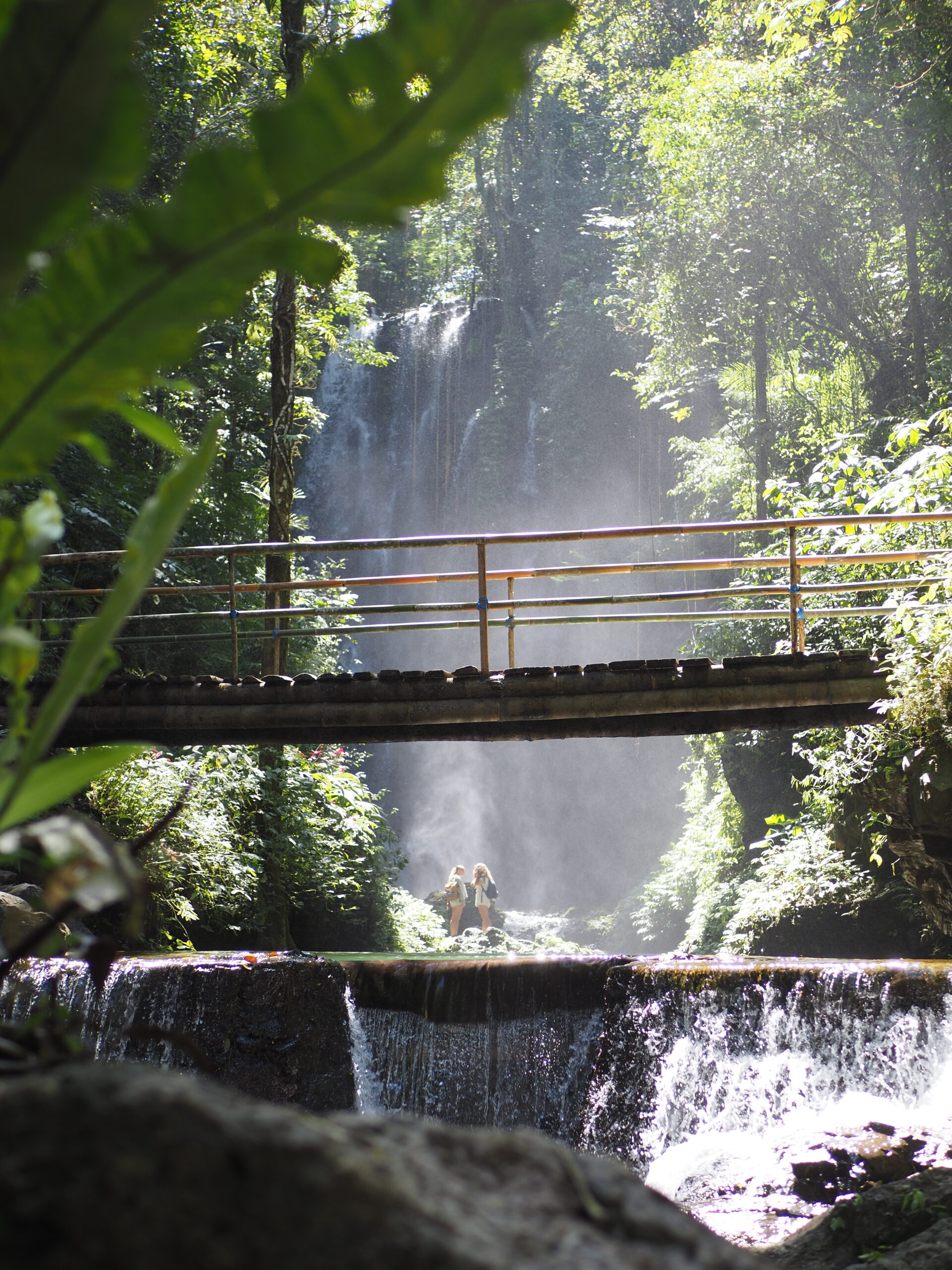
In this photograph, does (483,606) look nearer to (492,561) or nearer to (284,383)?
(284,383)

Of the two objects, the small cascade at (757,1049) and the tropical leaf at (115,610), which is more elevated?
the tropical leaf at (115,610)

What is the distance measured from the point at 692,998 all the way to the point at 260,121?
225 inches

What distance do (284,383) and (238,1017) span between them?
6.03 m

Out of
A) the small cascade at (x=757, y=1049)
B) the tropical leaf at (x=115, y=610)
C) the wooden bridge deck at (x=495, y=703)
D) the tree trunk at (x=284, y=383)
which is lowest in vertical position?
the small cascade at (x=757, y=1049)

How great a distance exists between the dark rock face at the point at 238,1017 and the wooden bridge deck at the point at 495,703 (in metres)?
1.39

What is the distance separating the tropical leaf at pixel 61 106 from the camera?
0.53 meters

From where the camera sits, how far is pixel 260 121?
2.05 ft

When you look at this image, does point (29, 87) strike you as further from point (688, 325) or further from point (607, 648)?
point (607, 648)

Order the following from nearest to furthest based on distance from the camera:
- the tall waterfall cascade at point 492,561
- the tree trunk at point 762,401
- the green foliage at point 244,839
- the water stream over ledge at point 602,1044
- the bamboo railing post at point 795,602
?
the water stream over ledge at point 602,1044 < the bamboo railing post at point 795,602 < the green foliage at point 244,839 < the tree trunk at point 762,401 < the tall waterfall cascade at point 492,561

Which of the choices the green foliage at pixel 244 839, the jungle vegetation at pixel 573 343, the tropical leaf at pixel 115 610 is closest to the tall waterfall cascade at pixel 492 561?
the jungle vegetation at pixel 573 343

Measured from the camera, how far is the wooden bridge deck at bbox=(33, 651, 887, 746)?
5457 millimetres

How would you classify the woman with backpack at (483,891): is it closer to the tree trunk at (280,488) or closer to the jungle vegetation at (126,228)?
the tree trunk at (280,488)

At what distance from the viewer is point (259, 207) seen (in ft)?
2.06

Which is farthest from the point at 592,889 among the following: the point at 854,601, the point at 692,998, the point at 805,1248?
the point at 805,1248
